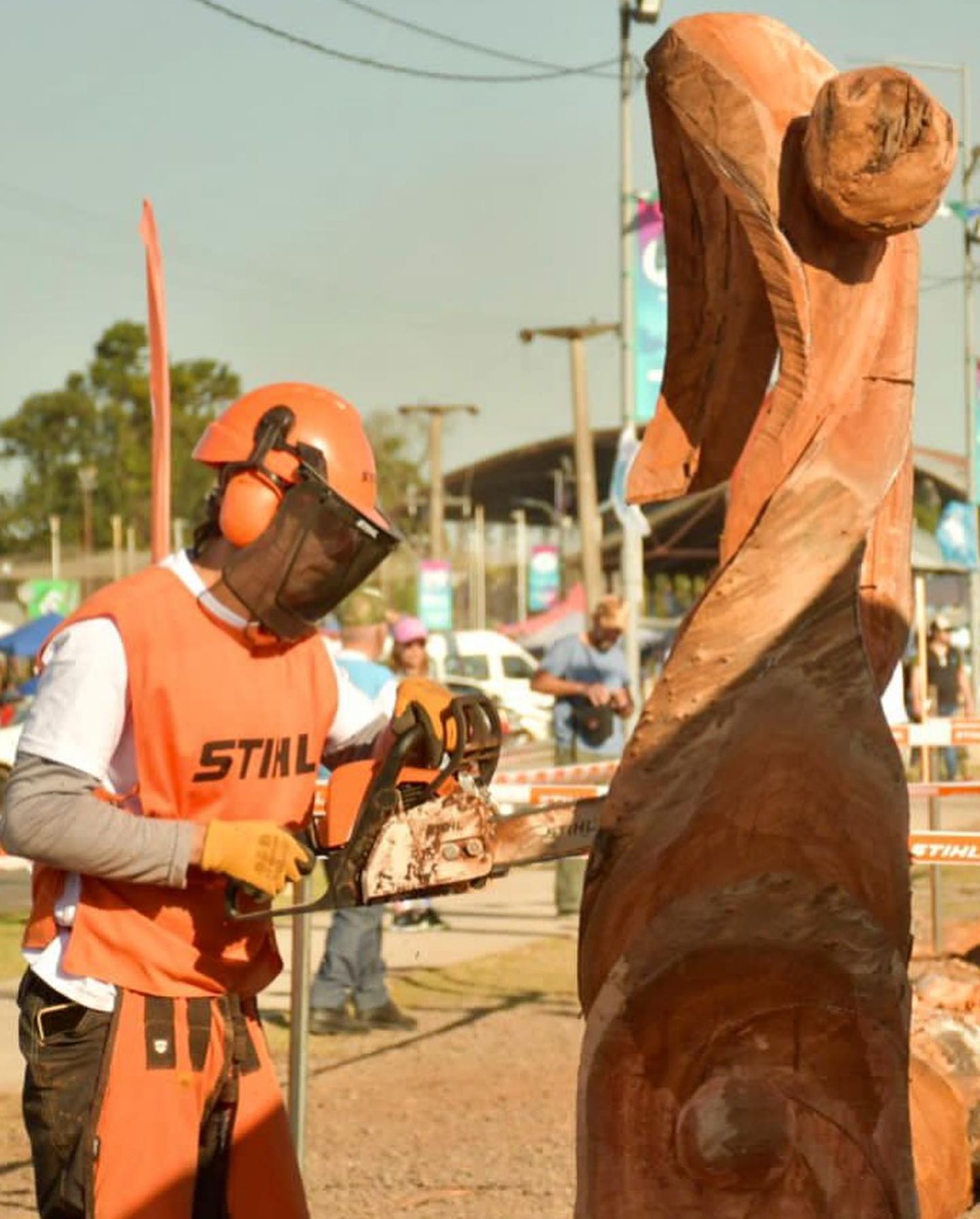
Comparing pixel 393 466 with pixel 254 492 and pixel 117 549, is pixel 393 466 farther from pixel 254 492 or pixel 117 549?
pixel 254 492

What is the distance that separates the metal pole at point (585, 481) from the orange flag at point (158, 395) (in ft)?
69.1

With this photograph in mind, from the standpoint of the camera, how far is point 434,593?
39375 millimetres

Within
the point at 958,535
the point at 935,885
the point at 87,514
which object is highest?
the point at 87,514

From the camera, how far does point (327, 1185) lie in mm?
6254

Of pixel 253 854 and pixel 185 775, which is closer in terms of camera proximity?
pixel 253 854

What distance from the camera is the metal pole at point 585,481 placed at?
1223 inches

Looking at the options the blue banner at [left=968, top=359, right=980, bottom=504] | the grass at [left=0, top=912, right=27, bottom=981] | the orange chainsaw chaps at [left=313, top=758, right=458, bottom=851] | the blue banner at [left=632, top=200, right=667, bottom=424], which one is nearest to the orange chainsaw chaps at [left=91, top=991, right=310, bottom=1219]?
the orange chainsaw chaps at [left=313, top=758, right=458, bottom=851]

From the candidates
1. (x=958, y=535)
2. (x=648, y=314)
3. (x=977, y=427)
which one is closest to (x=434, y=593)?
(x=958, y=535)

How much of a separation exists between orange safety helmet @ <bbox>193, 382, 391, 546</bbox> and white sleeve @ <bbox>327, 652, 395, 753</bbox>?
1.17ft

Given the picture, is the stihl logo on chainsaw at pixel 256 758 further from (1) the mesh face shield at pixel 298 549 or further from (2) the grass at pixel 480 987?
(2) the grass at pixel 480 987

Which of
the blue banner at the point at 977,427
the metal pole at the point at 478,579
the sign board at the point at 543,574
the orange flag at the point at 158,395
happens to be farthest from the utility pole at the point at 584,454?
the metal pole at the point at 478,579

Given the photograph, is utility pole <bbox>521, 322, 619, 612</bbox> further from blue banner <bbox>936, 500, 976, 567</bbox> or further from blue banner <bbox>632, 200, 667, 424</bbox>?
blue banner <bbox>632, 200, 667, 424</bbox>

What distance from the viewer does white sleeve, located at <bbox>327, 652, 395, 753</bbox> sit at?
3.95 m

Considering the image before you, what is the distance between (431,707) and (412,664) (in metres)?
7.40
